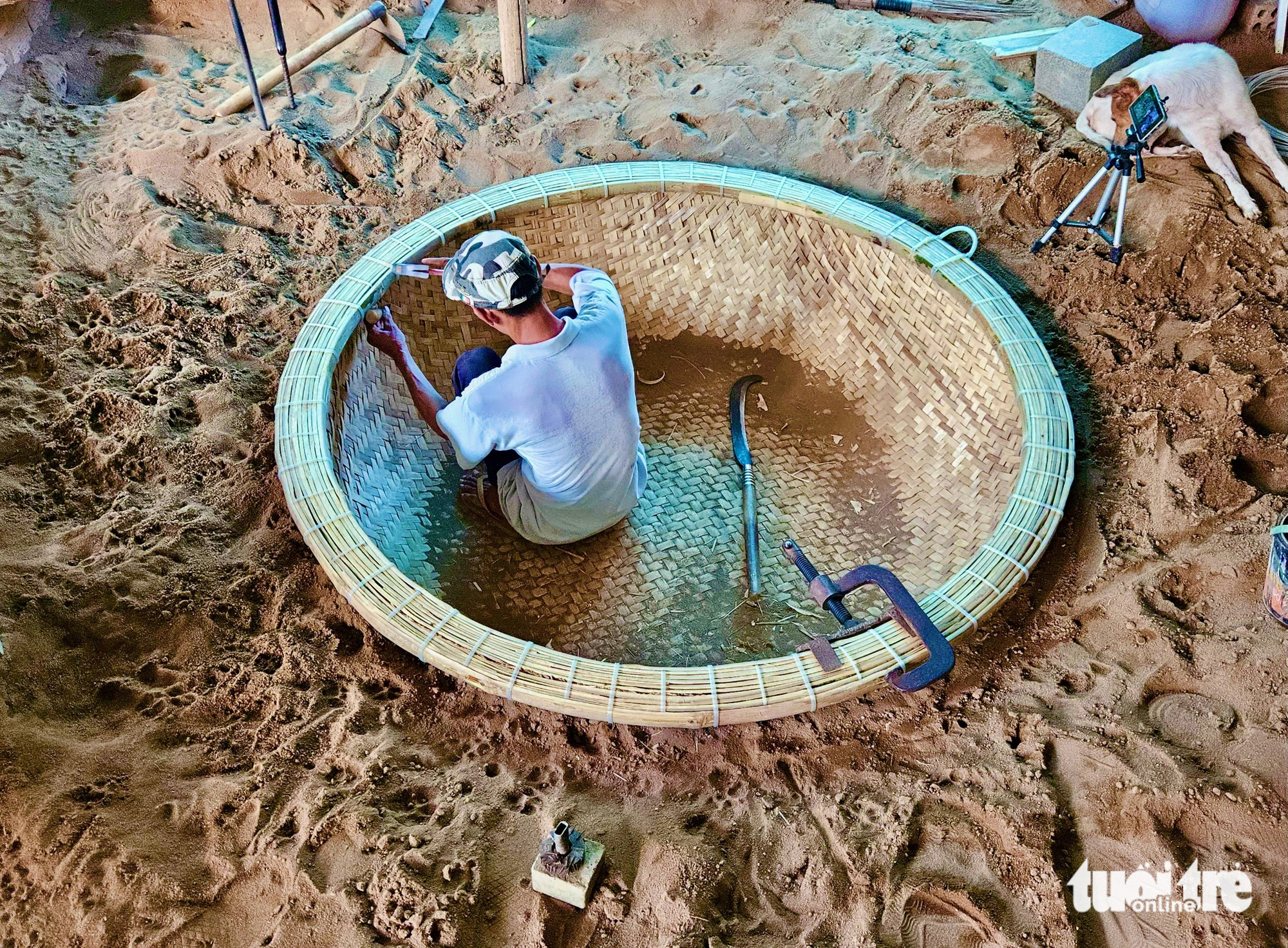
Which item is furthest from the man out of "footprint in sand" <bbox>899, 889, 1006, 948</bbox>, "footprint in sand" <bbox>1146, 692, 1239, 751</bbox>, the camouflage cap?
"footprint in sand" <bbox>1146, 692, 1239, 751</bbox>

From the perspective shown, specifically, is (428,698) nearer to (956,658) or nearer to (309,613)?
(309,613)

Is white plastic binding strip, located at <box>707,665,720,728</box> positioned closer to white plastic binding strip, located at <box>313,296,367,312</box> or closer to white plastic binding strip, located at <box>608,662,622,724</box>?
white plastic binding strip, located at <box>608,662,622,724</box>

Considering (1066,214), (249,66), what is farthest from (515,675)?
(1066,214)

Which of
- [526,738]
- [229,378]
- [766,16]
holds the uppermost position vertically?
[766,16]

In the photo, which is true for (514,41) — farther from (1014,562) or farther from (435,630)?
(1014,562)

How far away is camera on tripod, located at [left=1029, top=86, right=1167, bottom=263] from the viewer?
99.3 inches

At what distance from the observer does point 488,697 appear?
76.5 inches

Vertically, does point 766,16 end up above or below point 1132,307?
above

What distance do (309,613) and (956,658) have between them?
1.44m

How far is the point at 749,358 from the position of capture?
3.00 m

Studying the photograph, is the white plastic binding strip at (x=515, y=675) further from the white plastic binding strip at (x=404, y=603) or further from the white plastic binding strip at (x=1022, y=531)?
the white plastic binding strip at (x=1022, y=531)

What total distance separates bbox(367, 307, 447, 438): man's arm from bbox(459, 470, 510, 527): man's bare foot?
18 cm

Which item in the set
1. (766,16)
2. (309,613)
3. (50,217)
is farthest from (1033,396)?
(50,217)

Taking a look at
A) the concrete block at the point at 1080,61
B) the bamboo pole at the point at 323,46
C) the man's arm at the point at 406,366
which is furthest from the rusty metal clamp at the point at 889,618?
the bamboo pole at the point at 323,46
